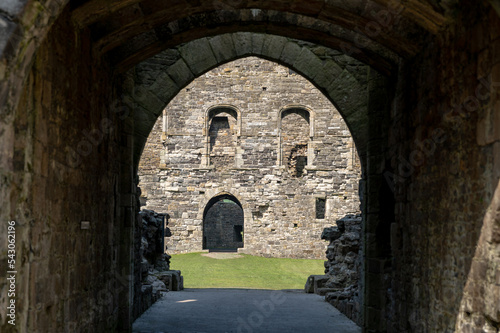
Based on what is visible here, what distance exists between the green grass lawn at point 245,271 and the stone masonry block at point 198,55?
696cm

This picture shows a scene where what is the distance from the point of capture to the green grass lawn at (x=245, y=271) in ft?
41.8

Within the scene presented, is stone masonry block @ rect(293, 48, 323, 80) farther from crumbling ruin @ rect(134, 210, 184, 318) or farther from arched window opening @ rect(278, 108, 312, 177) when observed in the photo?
arched window opening @ rect(278, 108, 312, 177)

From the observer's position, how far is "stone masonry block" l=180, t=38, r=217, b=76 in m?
6.57

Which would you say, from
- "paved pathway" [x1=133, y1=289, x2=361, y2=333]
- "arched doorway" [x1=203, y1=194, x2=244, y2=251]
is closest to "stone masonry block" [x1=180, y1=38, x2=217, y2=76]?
"paved pathway" [x1=133, y1=289, x2=361, y2=333]

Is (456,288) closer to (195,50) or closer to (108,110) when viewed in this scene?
(108,110)

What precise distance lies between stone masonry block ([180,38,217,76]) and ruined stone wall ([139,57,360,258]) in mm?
12434

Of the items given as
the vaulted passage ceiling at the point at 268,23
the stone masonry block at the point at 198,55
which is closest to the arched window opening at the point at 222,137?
the stone masonry block at the point at 198,55

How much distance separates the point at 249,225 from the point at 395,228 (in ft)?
46.5

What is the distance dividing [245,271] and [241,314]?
24.7 ft

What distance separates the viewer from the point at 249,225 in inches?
752

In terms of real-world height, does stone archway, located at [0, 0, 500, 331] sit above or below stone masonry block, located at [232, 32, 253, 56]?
below

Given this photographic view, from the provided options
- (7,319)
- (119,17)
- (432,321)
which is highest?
(119,17)

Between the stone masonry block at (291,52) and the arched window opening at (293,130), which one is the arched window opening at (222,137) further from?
the stone masonry block at (291,52)


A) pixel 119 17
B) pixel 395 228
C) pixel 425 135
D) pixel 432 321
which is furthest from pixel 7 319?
pixel 395 228
